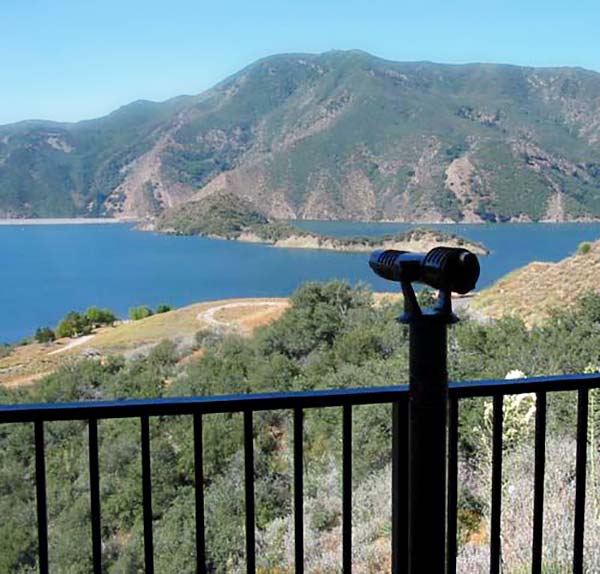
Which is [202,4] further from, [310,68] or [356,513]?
[310,68]

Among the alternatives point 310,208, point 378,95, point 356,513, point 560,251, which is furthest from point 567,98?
point 356,513

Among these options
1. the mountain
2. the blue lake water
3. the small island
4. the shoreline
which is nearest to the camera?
the blue lake water

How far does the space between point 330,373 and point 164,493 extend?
16.8 feet

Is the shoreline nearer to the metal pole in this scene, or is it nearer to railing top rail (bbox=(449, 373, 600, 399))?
railing top rail (bbox=(449, 373, 600, 399))

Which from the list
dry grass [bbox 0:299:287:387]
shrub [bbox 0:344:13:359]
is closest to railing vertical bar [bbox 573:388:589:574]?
dry grass [bbox 0:299:287:387]

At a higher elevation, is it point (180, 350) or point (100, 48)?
point (100, 48)

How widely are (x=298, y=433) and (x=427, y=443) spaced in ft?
0.90

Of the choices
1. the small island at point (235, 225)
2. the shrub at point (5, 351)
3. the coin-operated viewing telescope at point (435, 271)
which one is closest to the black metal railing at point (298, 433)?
the coin-operated viewing telescope at point (435, 271)

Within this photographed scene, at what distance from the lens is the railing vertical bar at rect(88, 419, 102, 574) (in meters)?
1.42

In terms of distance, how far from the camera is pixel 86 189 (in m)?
70.4

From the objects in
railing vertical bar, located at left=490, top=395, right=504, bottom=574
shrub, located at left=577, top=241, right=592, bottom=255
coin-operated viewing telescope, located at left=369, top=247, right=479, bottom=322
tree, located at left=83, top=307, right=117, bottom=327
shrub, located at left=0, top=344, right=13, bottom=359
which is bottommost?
shrub, located at left=0, top=344, right=13, bottom=359

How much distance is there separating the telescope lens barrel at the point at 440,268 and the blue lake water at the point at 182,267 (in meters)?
21.4

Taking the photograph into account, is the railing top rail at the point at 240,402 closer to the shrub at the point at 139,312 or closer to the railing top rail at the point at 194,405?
the railing top rail at the point at 194,405

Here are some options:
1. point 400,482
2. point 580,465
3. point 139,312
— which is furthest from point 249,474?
point 139,312
